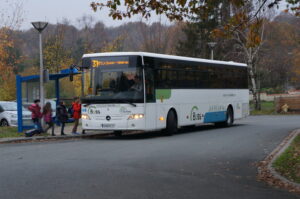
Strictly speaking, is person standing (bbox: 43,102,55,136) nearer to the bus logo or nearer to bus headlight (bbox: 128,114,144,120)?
bus headlight (bbox: 128,114,144,120)

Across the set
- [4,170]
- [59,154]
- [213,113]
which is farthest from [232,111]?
[4,170]

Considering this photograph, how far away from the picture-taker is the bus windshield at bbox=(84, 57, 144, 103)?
814 inches

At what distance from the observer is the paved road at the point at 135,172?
9141mm

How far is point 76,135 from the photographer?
23.1 m

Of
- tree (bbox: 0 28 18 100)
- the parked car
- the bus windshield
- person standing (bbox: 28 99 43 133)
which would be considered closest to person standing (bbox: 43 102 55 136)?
person standing (bbox: 28 99 43 133)

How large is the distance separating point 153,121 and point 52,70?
1058 inches

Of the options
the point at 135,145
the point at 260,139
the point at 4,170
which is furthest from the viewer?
the point at 260,139

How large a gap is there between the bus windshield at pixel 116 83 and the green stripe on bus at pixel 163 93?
117cm

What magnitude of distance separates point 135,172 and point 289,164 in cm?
379

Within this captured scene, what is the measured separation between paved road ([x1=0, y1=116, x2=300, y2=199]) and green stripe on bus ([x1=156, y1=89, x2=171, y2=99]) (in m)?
3.97

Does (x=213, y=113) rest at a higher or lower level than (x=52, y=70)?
lower

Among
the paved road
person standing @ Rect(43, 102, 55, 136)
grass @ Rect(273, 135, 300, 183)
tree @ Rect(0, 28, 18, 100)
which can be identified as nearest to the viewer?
the paved road

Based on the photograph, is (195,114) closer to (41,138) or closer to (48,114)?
(48,114)

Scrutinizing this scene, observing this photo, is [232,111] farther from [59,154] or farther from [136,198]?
[136,198]
